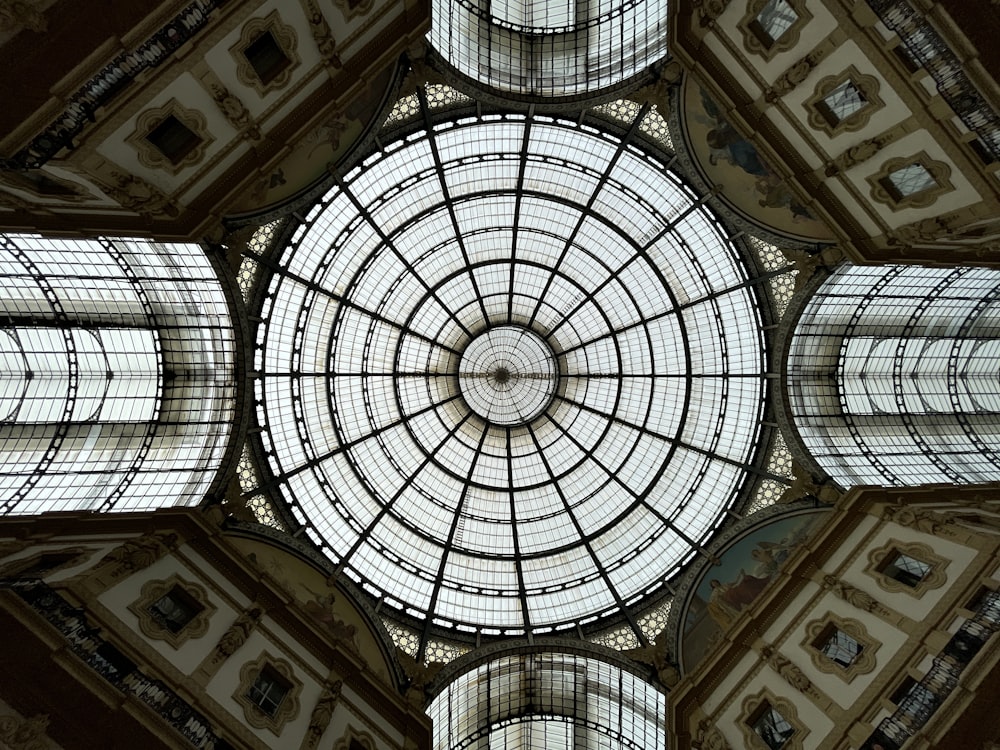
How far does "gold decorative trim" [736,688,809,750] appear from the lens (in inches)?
636

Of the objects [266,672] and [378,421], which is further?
[378,421]

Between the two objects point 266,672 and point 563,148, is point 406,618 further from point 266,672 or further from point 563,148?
point 563,148

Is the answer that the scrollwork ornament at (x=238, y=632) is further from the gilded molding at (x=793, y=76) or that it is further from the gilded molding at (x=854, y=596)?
the gilded molding at (x=793, y=76)

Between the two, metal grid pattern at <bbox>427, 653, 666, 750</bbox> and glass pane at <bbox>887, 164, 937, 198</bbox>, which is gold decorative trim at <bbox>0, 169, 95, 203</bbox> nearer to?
metal grid pattern at <bbox>427, 653, 666, 750</bbox>

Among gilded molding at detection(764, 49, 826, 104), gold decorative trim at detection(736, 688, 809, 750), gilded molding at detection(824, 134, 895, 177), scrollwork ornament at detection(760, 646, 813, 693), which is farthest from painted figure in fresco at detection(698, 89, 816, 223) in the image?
gold decorative trim at detection(736, 688, 809, 750)

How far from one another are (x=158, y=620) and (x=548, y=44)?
18926 mm

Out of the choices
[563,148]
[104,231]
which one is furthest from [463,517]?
[104,231]

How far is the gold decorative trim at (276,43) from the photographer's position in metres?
13.5

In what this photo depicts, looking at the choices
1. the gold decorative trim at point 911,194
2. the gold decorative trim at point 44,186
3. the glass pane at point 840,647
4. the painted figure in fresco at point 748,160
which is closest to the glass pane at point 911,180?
the gold decorative trim at point 911,194

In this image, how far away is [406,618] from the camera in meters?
21.7

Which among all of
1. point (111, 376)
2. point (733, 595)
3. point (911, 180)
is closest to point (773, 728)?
point (733, 595)

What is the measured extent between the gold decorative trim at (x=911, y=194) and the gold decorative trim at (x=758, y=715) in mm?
13288

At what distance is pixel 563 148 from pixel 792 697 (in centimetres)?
1769

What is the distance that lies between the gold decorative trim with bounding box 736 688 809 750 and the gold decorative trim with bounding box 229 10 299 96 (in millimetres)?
20551
